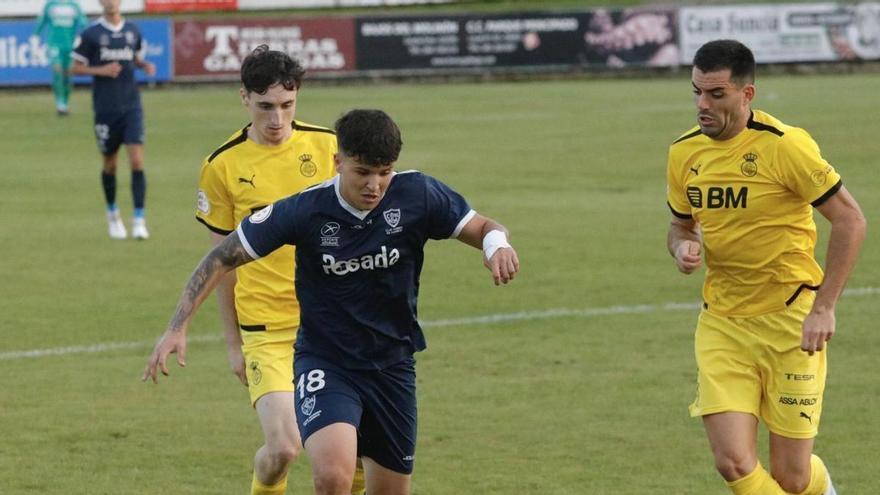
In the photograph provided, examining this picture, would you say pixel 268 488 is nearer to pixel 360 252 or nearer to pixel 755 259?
pixel 360 252

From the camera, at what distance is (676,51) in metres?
40.8

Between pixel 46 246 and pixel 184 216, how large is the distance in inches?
93.7

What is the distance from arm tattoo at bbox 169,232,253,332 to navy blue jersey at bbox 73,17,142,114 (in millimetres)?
11048

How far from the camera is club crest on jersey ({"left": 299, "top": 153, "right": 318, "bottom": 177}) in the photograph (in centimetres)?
733

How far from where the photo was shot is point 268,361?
23.3ft

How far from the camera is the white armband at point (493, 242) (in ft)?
19.8

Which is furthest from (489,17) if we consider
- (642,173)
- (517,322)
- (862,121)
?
(517,322)

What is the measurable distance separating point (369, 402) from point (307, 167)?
1384 mm

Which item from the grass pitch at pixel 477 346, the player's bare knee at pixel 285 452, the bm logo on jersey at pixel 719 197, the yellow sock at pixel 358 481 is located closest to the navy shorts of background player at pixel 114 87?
the grass pitch at pixel 477 346

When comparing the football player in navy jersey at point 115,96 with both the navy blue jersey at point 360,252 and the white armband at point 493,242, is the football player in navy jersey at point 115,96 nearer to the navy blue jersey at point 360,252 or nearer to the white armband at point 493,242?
the navy blue jersey at point 360,252

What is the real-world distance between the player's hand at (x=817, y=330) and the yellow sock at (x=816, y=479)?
2.25ft

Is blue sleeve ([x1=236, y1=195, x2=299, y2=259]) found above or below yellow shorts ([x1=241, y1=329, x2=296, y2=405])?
above

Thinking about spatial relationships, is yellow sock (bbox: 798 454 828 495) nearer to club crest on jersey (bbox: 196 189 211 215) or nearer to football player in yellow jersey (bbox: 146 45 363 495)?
football player in yellow jersey (bbox: 146 45 363 495)

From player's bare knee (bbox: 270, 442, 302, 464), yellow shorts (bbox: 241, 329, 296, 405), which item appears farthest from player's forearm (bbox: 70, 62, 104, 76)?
player's bare knee (bbox: 270, 442, 302, 464)
